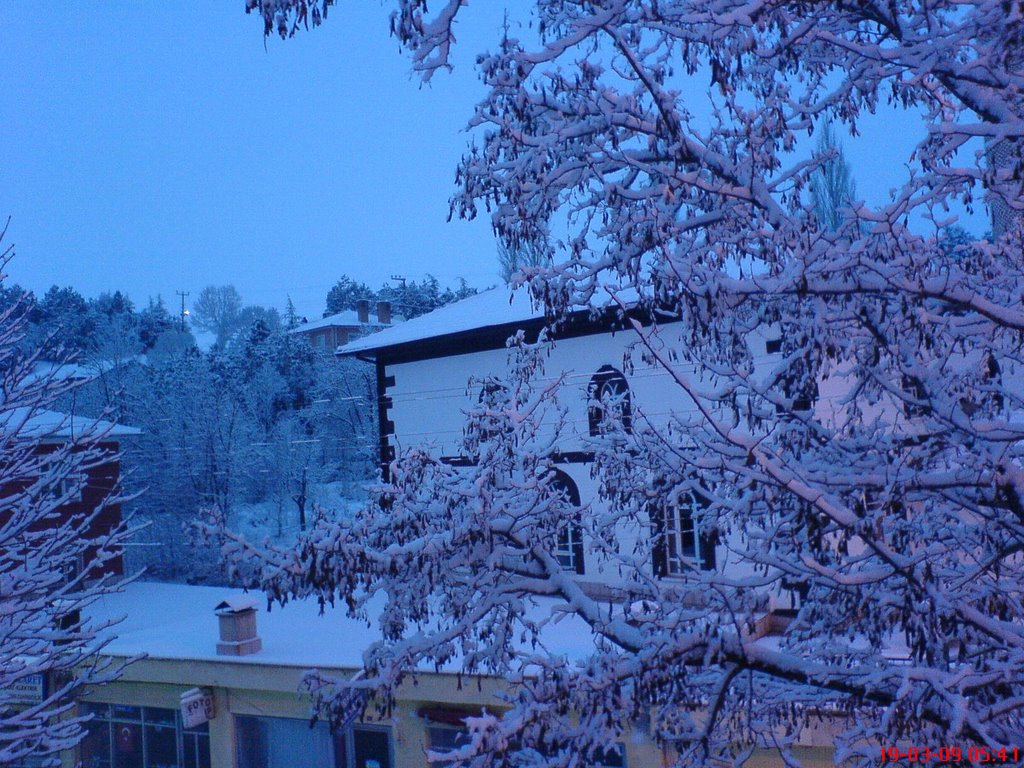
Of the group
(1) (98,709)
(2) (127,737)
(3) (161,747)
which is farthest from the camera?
(1) (98,709)

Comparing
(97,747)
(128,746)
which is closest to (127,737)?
(128,746)

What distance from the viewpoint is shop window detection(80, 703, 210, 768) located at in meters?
12.8

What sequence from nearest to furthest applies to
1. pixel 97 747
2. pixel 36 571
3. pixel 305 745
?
pixel 36 571 → pixel 305 745 → pixel 97 747

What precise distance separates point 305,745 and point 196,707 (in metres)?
1.67

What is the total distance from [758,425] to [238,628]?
9670mm

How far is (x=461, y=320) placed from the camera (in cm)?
1480

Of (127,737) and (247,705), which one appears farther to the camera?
(127,737)

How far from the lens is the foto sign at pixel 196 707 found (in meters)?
11.9

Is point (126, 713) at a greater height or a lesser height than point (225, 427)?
lesser

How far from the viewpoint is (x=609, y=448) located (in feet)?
19.6

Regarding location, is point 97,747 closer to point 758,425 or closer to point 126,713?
point 126,713

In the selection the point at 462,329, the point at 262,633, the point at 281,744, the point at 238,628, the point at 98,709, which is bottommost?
the point at 281,744

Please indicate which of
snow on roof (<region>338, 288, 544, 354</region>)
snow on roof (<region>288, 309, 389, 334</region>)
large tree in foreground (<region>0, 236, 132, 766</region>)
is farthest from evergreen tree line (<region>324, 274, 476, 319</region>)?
large tree in foreground (<region>0, 236, 132, 766</region>)

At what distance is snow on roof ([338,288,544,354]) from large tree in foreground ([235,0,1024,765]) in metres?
7.84
